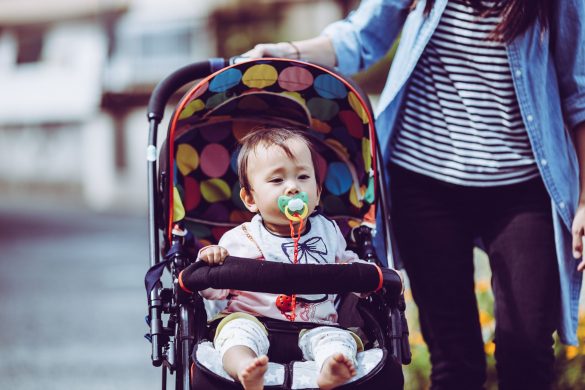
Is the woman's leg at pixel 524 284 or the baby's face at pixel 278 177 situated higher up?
the baby's face at pixel 278 177

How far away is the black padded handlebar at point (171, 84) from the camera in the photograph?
2900 millimetres

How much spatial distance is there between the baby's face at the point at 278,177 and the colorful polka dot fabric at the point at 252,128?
15.9 inches

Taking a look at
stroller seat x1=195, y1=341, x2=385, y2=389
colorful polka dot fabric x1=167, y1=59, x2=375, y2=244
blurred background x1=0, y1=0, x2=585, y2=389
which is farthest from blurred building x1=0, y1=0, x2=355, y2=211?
stroller seat x1=195, y1=341, x2=385, y2=389

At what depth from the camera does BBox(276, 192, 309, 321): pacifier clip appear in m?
2.46

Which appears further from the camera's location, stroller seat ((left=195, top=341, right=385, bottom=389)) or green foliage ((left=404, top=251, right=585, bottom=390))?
green foliage ((left=404, top=251, right=585, bottom=390))

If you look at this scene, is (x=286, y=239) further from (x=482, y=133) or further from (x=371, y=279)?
(x=482, y=133)

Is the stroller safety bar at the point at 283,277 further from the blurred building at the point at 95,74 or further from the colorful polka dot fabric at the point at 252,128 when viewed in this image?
the blurred building at the point at 95,74

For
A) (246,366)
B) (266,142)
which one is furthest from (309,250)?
(246,366)

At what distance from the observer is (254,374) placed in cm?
205

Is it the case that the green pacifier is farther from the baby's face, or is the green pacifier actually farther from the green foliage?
the green foliage

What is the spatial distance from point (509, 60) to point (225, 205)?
115 cm

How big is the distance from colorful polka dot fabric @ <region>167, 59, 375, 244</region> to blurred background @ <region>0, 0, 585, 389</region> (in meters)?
5.86

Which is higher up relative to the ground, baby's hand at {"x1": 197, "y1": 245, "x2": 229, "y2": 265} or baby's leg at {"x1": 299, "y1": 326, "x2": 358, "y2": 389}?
baby's hand at {"x1": 197, "y1": 245, "x2": 229, "y2": 265}

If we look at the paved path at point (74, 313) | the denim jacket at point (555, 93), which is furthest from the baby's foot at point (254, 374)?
the paved path at point (74, 313)
